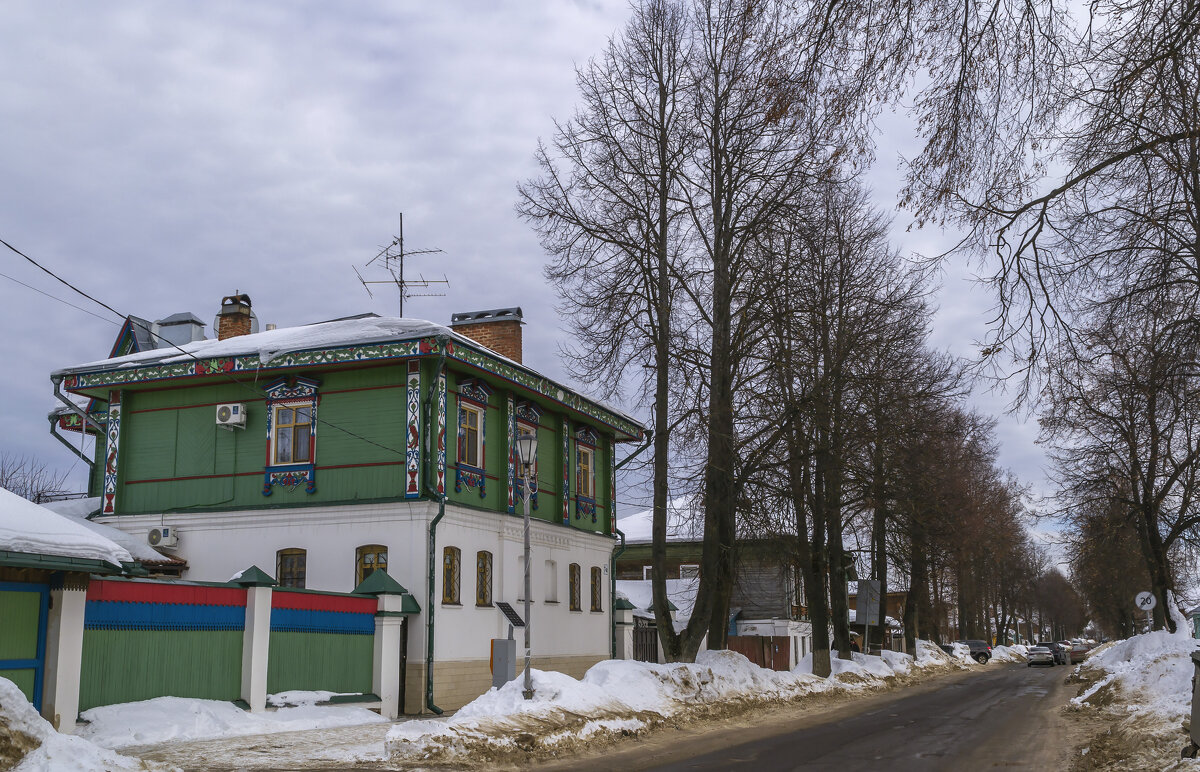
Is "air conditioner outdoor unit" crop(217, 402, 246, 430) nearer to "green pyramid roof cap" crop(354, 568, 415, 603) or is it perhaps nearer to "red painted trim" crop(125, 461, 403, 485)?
"red painted trim" crop(125, 461, 403, 485)

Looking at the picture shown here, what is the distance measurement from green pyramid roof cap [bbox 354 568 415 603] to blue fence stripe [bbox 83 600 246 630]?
10.4 ft

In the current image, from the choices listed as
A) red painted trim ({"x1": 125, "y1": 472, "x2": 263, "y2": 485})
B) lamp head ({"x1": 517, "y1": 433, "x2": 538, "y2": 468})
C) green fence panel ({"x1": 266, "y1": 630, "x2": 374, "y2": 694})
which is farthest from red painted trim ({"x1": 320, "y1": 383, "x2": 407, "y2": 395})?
lamp head ({"x1": 517, "y1": 433, "x2": 538, "y2": 468})

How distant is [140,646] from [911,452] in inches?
845

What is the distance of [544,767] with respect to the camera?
12430 mm

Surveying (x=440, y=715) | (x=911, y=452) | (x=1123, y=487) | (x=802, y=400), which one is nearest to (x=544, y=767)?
(x=440, y=715)

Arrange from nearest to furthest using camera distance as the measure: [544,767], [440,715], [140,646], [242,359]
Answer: [544,767] < [140,646] < [440,715] < [242,359]

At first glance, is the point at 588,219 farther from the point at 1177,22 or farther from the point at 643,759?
the point at 1177,22

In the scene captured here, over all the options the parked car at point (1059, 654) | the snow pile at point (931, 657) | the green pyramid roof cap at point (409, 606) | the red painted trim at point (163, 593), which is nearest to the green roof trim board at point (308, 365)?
the green pyramid roof cap at point (409, 606)

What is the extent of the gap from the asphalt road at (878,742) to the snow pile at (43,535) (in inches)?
264

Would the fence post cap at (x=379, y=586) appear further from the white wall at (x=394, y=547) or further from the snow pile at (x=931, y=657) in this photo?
the snow pile at (x=931, y=657)

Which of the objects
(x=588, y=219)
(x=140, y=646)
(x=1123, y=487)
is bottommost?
(x=140, y=646)

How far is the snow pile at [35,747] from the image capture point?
930 cm

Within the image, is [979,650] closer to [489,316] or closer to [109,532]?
[489,316]

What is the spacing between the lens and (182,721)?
1490 centimetres
